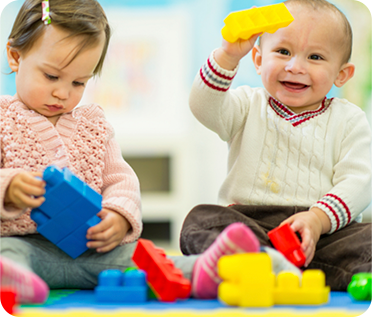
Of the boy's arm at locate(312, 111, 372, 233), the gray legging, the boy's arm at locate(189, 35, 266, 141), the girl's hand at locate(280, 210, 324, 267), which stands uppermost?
the boy's arm at locate(189, 35, 266, 141)

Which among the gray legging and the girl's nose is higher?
the girl's nose

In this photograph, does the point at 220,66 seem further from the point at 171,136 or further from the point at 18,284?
the point at 171,136

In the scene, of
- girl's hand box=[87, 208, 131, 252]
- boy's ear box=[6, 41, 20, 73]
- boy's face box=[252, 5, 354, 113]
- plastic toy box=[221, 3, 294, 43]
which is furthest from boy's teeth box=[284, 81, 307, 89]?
boy's ear box=[6, 41, 20, 73]

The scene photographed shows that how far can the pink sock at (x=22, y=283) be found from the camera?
0.61m

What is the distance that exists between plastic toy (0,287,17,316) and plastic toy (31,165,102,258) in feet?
0.74

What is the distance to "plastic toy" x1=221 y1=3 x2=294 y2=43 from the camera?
92 cm

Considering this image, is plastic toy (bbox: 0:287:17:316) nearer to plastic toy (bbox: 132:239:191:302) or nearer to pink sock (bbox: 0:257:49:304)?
pink sock (bbox: 0:257:49:304)

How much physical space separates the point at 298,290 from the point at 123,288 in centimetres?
24

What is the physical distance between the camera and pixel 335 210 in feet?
3.26

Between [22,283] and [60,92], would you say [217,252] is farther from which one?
[60,92]

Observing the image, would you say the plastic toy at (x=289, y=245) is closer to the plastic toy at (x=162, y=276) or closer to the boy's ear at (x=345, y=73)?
the plastic toy at (x=162, y=276)

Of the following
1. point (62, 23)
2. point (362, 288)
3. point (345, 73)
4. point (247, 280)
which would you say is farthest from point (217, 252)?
point (345, 73)

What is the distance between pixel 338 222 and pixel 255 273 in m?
0.45

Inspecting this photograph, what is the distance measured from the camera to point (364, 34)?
2727mm
